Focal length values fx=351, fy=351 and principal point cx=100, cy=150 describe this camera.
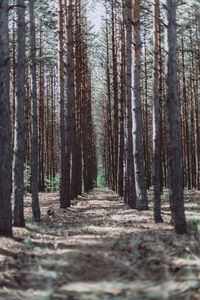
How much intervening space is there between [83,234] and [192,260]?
301 centimetres

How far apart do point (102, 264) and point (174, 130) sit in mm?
3236

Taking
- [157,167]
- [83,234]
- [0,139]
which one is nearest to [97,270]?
[83,234]

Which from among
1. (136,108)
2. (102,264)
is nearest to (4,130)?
(102,264)

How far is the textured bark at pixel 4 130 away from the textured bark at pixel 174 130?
3398mm

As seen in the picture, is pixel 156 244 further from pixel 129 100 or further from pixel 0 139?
pixel 129 100

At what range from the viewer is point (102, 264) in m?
5.47

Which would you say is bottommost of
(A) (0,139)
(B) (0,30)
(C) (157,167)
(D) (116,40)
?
(C) (157,167)

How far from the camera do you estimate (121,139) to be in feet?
53.8

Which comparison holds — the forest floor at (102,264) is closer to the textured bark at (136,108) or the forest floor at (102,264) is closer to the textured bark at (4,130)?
the textured bark at (4,130)

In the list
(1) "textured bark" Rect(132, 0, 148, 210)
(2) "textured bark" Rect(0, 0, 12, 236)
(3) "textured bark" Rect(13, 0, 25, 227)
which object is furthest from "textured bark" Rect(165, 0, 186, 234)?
(1) "textured bark" Rect(132, 0, 148, 210)

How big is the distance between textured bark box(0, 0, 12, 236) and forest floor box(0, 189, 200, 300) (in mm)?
552

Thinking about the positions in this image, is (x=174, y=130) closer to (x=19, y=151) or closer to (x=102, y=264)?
(x=102, y=264)

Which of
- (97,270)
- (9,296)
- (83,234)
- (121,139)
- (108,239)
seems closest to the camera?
(9,296)

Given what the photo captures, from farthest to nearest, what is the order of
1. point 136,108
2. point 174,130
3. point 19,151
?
point 136,108
point 19,151
point 174,130
